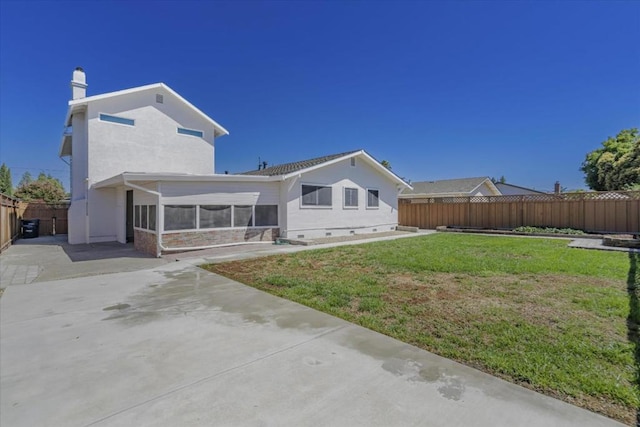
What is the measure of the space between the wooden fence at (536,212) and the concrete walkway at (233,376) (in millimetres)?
17871

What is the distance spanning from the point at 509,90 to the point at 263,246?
16.7 m

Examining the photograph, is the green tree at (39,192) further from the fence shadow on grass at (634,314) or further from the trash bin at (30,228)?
the fence shadow on grass at (634,314)

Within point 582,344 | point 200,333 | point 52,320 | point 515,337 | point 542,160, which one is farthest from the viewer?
point 542,160

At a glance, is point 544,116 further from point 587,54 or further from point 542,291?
point 542,291

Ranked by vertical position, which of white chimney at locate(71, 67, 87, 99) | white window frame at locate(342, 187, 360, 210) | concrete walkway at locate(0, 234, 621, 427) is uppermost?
white chimney at locate(71, 67, 87, 99)

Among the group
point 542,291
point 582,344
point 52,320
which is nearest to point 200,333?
point 52,320

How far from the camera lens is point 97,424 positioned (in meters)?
2.29

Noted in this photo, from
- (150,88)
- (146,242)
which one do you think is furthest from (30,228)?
(146,242)

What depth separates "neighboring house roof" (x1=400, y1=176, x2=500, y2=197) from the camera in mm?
25772

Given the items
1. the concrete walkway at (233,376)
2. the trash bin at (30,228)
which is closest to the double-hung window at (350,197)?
the concrete walkway at (233,376)

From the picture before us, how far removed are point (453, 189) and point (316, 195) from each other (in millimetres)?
16987

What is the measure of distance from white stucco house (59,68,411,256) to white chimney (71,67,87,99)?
5 centimetres

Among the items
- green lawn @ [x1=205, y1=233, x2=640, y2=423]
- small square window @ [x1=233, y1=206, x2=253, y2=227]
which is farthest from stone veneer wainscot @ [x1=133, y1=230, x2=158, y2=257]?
green lawn @ [x1=205, y1=233, x2=640, y2=423]

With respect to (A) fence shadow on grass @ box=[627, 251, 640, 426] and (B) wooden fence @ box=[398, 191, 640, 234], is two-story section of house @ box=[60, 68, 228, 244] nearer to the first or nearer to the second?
(B) wooden fence @ box=[398, 191, 640, 234]
